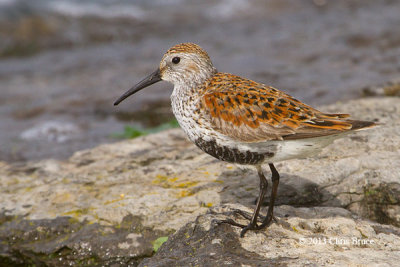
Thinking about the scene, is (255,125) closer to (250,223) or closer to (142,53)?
(250,223)

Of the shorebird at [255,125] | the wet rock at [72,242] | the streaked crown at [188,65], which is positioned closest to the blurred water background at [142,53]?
the wet rock at [72,242]

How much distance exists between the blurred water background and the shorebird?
502 centimetres

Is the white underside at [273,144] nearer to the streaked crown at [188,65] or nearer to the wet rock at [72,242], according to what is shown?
the streaked crown at [188,65]

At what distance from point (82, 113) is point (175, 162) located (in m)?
5.20

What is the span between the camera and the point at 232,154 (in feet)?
16.1

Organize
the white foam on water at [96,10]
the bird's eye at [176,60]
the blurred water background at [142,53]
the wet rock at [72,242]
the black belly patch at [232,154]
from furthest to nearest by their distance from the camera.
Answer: the white foam on water at [96,10] → the blurred water background at [142,53] → the bird's eye at [176,60] → the wet rock at [72,242] → the black belly patch at [232,154]

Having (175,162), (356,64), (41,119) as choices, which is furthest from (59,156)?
(356,64)

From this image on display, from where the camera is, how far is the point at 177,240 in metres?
4.68

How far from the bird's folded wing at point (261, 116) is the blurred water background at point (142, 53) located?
5.17 m

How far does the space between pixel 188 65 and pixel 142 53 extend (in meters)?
10.1

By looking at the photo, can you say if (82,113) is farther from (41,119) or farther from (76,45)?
(76,45)

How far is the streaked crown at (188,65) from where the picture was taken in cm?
549

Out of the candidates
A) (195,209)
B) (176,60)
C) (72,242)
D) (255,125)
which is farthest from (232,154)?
(72,242)

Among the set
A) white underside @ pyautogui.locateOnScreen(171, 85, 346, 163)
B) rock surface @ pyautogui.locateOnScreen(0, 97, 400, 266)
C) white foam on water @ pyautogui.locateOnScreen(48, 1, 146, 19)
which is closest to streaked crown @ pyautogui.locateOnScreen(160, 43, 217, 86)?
white underside @ pyautogui.locateOnScreen(171, 85, 346, 163)
